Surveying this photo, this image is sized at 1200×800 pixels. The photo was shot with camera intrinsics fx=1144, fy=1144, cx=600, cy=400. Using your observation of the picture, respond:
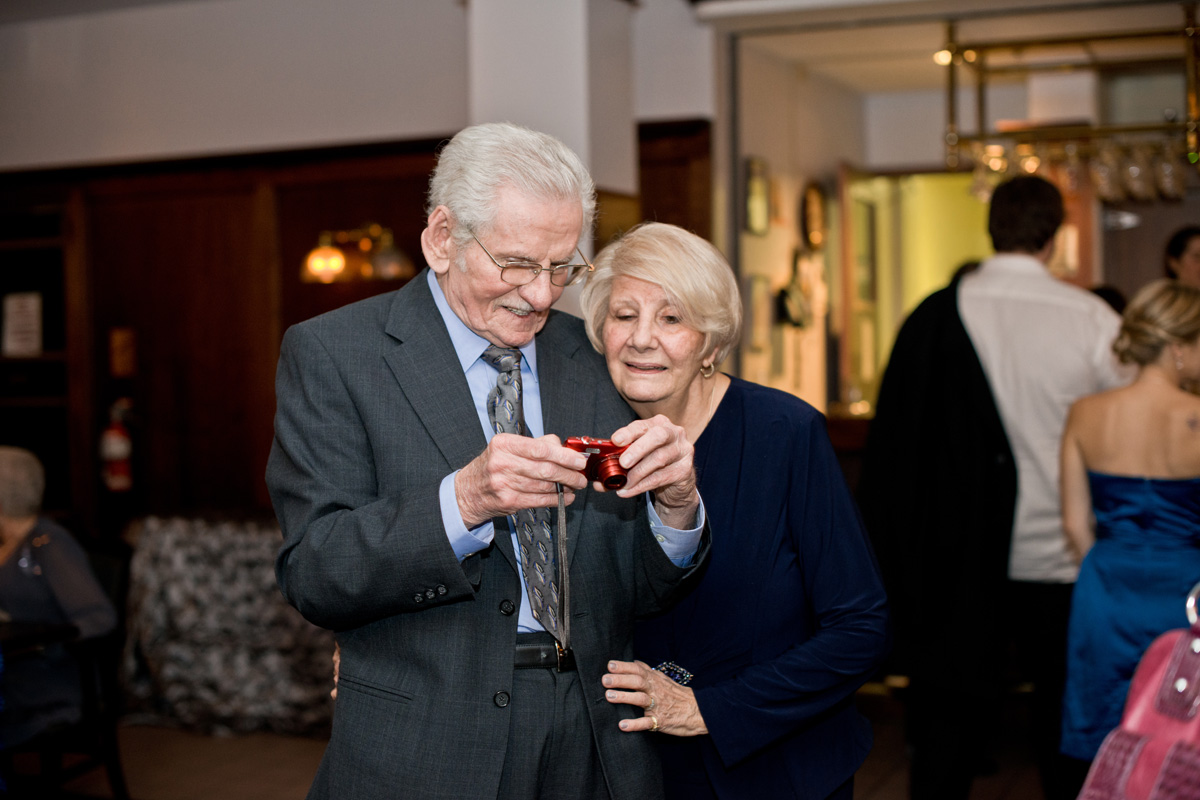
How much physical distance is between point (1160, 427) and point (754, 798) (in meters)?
1.92

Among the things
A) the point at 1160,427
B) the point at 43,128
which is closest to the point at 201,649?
the point at 43,128

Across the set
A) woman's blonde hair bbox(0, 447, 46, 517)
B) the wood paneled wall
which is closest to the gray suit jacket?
woman's blonde hair bbox(0, 447, 46, 517)

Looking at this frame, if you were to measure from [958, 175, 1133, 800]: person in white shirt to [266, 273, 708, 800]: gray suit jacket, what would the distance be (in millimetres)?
2046

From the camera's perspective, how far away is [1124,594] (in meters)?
3.17

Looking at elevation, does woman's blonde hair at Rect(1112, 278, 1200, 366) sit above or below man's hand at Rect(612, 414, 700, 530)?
above

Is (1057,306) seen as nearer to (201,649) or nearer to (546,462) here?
(546,462)

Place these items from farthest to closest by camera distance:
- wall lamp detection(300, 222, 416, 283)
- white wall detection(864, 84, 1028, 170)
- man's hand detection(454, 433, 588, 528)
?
white wall detection(864, 84, 1028, 170) < wall lamp detection(300, 222, 416, 283) < man's hand detection(454, 433, 588, 528)

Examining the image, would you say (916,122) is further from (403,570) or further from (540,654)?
(403,570)

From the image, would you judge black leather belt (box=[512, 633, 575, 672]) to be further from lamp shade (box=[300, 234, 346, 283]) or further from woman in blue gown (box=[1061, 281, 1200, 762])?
lamp shade (box=[300, 234, 346, 283])

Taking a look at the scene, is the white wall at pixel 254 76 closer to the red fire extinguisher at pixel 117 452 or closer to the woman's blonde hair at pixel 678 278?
the red fire extinguisher at pixel 117 452

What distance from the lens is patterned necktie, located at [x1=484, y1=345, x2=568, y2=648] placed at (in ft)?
5.38

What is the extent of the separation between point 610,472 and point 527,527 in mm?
244

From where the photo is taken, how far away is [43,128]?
22.2 feet

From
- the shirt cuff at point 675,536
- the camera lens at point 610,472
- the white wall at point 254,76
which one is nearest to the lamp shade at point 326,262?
the white wall at point 254,76
